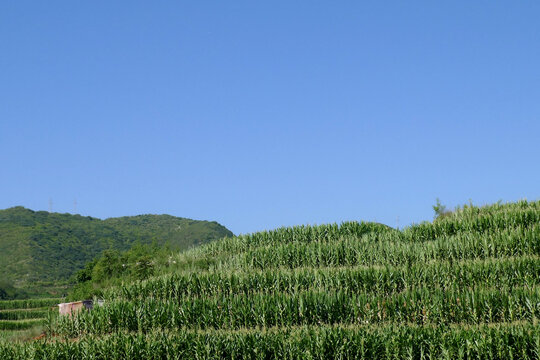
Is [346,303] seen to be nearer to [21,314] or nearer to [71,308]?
[71,308]

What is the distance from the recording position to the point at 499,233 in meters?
25.1

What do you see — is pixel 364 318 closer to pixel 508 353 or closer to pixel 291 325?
pixel 291 325

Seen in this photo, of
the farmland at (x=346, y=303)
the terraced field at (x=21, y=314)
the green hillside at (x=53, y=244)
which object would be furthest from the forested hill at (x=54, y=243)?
the farmland at (x=346, y=303)

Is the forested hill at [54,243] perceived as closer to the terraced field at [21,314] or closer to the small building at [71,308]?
the terraced field at [21,314]

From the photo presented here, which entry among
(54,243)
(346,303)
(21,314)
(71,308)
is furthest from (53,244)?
(346,303)

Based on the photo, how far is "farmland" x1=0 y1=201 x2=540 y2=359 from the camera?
586 inches

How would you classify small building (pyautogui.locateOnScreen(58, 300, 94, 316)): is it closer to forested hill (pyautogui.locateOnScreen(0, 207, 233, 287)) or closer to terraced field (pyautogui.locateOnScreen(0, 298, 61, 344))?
terraced field (pyautogui.locateOnScreen(0, 298, 61, 344))

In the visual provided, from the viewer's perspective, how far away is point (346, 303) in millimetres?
19109

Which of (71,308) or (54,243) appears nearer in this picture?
(71,308)

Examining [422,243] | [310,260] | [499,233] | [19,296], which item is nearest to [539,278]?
[499,233]

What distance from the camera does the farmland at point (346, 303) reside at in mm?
14891

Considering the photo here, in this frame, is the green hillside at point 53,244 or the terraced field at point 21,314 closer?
the terraced field at point 21,314

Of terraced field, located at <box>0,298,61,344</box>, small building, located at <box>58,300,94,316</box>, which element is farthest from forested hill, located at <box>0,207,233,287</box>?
small building, located at <box>58,300,94,316</box>

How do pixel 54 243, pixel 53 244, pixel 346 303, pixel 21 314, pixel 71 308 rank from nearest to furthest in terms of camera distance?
1. pixel 346 303
2. pixel 71 308
3. pixel 21 314
4. pixel 53 244
5. pixel 54 243
